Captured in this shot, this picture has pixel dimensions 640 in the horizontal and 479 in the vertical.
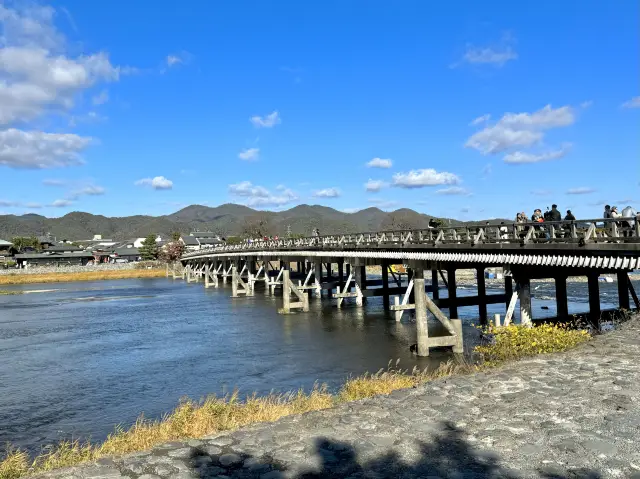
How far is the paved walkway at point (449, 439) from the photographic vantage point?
6941 millimetres

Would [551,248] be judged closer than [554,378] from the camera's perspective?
No

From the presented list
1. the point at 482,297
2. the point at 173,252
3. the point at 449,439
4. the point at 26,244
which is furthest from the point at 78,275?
the point at 449,439

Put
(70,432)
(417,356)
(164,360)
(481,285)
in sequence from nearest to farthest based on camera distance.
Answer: (70,432) < (417,356) < (164,360) < (481,285)

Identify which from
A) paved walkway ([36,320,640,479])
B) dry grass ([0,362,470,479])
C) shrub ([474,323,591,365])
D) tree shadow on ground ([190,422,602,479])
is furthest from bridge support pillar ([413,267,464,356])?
tree shadow on ground ([190,422,602,479])

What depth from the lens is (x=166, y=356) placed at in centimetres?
2564

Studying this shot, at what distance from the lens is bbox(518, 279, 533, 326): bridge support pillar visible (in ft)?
61.2

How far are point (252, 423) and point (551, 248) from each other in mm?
12203

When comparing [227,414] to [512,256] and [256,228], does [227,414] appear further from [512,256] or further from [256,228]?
[256,228]

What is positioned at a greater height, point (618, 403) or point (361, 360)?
point (618, 403)

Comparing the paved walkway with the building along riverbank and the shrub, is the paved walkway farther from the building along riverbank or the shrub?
the building along riverbank

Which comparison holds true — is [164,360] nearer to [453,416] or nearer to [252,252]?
[453,416]

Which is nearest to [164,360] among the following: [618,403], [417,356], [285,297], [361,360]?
[361,360]

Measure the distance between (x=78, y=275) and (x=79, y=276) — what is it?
3.76 feet

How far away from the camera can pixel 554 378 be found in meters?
10.2
